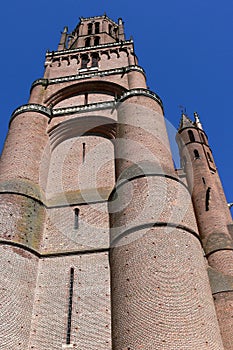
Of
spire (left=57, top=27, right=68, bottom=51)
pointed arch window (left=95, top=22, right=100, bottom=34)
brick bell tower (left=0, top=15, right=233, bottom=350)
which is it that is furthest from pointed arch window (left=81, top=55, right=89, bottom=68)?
pointed arch window (left=95, top=22, right=100, bottom=34)

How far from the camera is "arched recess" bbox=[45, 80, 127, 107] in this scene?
667 inches

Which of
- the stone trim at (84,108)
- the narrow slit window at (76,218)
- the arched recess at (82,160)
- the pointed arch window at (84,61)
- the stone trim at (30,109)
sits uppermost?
the pointed arch window at (84,61)

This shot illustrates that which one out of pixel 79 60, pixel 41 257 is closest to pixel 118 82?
pixel 79 60

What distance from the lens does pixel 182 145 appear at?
745 inches

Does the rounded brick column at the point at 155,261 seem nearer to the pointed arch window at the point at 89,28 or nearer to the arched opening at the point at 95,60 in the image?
the arched opening at the point at 95,60

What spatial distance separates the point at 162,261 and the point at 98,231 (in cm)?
262

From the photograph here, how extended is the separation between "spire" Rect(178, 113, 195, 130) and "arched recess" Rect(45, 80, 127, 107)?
4.71 m

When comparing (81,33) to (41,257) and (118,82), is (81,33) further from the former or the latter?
(41,257)

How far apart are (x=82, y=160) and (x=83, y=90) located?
4896 millimetres

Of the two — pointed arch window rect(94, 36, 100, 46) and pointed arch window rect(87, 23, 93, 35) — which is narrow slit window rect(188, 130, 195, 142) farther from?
pointed arch window rect(87, 23, 93, 35)

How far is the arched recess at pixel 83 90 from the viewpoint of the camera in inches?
667

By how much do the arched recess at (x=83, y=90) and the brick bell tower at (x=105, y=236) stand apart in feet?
3.15

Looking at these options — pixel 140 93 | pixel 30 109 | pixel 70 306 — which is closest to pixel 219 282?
pixel 70 306

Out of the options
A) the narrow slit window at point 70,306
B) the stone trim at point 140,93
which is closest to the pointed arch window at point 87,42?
the stone trim at point 140,93
